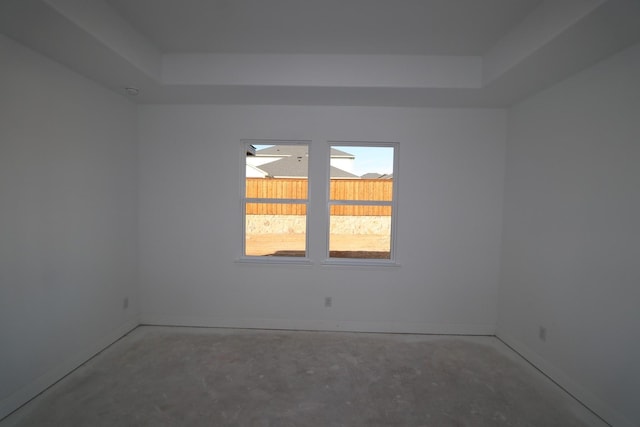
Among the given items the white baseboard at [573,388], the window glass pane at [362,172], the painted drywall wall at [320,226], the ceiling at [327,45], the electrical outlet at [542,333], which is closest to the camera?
the ceiling at [327,45]

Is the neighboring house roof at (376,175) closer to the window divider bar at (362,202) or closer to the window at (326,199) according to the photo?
the window at (326,199)

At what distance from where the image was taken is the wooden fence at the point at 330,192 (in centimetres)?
337

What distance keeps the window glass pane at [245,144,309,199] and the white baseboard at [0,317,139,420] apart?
1976mm

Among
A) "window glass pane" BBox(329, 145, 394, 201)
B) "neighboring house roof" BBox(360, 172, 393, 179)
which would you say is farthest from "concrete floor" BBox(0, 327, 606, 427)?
"neighboring house roof" BBox(360, 172, 393, 179)

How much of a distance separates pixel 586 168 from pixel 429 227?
142 cm

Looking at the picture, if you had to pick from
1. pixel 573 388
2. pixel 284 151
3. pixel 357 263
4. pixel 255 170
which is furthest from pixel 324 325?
pixel 573 388

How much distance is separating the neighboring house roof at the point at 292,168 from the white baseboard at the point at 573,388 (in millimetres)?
2433

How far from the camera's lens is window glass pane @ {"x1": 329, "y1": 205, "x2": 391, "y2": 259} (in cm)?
340

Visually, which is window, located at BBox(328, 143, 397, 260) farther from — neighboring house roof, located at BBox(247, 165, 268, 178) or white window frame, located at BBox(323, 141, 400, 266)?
neighboring house roof, located at BBox(247, 165, 268, 178)

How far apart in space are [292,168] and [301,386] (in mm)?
2217

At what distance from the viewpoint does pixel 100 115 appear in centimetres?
276

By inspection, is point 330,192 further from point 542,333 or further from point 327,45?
point 542,333

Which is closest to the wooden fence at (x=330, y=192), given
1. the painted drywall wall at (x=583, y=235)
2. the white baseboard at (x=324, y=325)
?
the white baseboard at (x=324, y=325)

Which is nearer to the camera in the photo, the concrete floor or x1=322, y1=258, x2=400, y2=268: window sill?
the concrete floor
